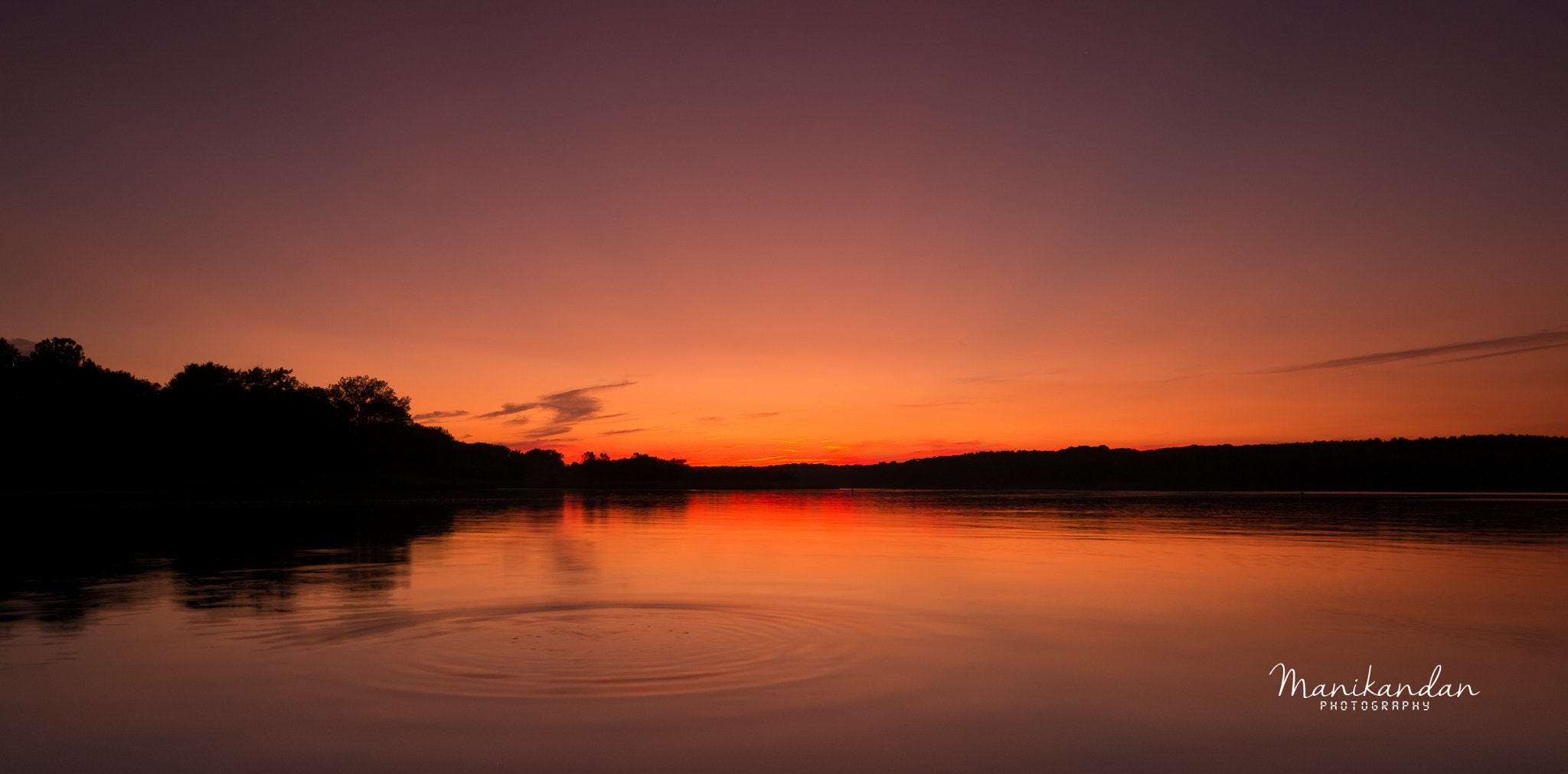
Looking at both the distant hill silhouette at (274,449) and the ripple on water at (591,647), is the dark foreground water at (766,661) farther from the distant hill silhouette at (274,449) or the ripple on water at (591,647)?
the distant hill silhouette at (274,449)

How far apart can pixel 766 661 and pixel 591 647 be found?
2.42 meters

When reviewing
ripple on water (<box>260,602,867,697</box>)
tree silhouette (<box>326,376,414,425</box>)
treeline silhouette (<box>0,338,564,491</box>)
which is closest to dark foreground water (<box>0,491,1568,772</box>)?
ripple on water (<box>260,602,867,697</box>)

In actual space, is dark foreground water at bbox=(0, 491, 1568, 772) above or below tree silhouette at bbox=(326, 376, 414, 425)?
below

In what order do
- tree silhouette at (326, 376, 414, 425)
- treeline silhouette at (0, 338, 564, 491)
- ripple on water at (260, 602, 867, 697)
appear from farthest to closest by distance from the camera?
tree silhouette at (326, 376, 414, 425) → treeline silhouette at (0, 338, 564, 491) → ripple on water at (260, 602, 867, 697)

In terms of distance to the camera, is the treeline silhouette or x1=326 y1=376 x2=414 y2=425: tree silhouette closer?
the treeline silhouette

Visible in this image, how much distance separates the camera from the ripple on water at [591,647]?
32.7 feet

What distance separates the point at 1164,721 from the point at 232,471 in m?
119

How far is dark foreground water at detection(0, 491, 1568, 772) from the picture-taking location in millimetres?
7910

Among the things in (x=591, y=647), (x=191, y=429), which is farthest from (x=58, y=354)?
(x=591, y=647)

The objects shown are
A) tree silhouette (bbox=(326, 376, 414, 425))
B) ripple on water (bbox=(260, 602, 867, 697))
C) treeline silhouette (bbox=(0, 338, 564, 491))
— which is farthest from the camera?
tree silhouette (bbox=(326, 376, 414, 425))

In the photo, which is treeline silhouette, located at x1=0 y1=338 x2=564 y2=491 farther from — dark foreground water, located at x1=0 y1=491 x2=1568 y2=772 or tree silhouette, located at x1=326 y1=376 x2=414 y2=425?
dark foreground water, located at x1=0 y1=491 x2=1568 y2=772

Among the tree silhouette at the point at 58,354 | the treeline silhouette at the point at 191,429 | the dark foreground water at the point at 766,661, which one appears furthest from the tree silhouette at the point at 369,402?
the dark foreground water at the point at 766,661

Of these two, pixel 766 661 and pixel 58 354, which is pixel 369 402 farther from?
pixel 766 661

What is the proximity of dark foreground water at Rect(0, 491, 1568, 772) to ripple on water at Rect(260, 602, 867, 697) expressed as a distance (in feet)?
0.21
